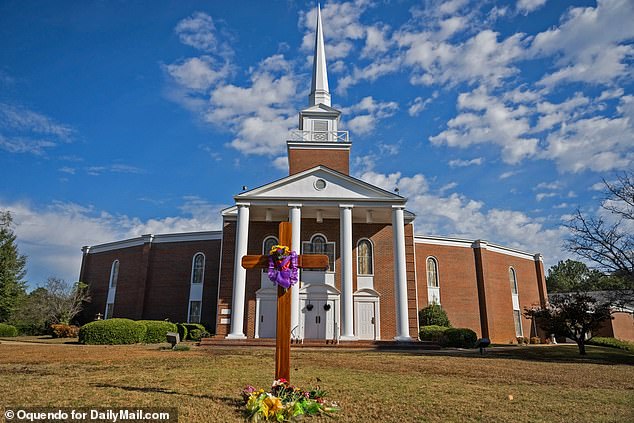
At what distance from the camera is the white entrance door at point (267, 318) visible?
2666 cm

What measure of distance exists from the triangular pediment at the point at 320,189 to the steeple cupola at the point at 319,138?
4210 mm

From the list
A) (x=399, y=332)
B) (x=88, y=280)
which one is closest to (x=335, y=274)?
(x=399, y=332)

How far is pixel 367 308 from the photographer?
89.0 feet

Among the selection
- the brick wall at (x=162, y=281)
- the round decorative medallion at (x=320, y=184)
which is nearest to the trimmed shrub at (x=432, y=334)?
the round decorative medallion at (x=320, y=184)

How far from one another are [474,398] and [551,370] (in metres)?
7.29

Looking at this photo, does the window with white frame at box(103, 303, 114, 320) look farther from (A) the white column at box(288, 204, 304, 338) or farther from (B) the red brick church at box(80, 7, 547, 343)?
(A) the white column at box(288, 204, 304, 338)

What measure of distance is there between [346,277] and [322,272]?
304 centimetres

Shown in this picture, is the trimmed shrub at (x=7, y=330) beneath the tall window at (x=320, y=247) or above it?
beneath

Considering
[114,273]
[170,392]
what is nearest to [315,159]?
[114,273]

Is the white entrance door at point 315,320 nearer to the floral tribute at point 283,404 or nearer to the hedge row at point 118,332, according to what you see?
→ the hedge row at point 118,332

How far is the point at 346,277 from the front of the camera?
24688 millimetres

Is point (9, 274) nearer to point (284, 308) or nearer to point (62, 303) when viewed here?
point (62, 303)

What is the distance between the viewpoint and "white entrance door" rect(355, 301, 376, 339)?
1056 inches

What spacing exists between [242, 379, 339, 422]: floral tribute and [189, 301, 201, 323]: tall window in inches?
1111
